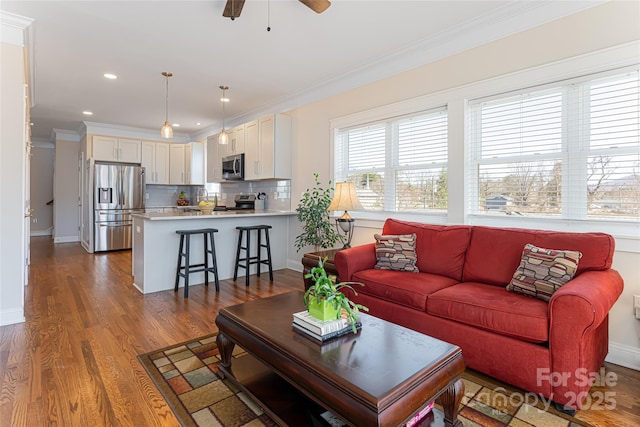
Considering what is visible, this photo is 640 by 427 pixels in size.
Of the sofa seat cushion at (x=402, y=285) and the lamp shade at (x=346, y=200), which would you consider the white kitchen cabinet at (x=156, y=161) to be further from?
the sofa seat cushion at (x=402, y=285)

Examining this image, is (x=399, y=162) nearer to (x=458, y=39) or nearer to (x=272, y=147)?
(x=458, y=39)

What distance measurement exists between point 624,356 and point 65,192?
10110mm

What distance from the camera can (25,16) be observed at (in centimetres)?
286

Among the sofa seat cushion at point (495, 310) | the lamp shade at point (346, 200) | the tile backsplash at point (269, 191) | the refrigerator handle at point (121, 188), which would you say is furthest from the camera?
the refrigerator handle at point (121, 188)

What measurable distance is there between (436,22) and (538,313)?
2.59m

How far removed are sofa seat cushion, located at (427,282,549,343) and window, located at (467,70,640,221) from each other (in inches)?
37.9

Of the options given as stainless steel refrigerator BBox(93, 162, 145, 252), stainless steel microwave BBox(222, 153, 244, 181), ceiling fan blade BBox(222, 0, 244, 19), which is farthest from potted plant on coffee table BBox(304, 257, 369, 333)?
stainless steel refrigerator BBox(93, 162, 145, 252)

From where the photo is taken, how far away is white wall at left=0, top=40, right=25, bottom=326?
2838mm

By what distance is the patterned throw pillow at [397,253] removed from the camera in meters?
2.93

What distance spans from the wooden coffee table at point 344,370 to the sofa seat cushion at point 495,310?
24.1 inches

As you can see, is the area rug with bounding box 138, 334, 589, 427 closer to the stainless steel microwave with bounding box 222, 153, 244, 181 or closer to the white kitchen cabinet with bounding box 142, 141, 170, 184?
the stainless steel microwave with bounding box 222, 153, 244, 181

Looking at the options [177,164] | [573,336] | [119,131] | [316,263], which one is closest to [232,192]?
[177,164]

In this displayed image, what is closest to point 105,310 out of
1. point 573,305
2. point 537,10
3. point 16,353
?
point 16,353

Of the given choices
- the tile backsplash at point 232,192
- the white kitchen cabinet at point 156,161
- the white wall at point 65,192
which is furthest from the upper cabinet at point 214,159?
the white wall at point 65,192
